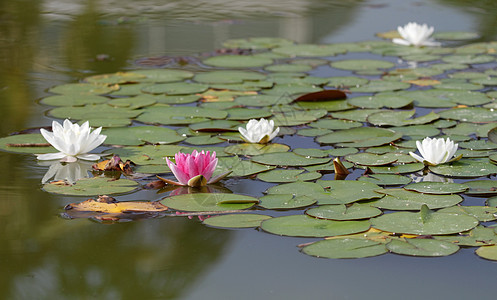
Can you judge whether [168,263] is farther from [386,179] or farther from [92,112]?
[92,112]

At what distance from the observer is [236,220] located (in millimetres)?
2072

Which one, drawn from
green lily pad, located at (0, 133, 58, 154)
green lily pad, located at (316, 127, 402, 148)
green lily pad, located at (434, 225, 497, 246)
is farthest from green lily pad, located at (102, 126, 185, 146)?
green lily pad, located at (434, 225, 497, 246)

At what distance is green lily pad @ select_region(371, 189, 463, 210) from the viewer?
7.15ft

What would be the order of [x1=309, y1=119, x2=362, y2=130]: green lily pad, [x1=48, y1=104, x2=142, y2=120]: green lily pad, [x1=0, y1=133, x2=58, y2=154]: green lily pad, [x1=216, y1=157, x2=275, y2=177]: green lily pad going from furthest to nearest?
[x1=48, y1=104, x2=142, y2=120]: green lily pad → [x1=309, y1=119, x2=362, y2=130]: green lily pad → [x1=0, y1=133, x2=58, y2=154]: green lily pad → [x1=216, y1=157, x2=275, y2=177]: green lily pad

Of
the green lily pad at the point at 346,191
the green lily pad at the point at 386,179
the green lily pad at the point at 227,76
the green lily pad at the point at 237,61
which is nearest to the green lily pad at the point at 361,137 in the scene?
the green lily pad at the point at 386,179

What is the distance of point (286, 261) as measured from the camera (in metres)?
1.82

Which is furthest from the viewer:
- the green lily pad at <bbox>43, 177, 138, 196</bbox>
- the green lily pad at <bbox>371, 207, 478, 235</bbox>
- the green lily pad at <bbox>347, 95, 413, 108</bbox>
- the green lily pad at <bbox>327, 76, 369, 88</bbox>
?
the green lily pad at <bbox>327, 76, 369, 88</bbox>

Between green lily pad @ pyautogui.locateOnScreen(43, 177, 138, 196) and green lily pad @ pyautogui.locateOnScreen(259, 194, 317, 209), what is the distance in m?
0.46

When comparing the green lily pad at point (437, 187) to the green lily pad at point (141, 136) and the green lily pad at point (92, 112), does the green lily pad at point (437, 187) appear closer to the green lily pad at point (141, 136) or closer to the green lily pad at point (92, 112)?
the green lily pad at point (141, 136)

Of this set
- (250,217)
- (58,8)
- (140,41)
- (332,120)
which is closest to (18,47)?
(140,41)

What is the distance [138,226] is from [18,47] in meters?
3.22

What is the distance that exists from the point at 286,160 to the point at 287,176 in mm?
178

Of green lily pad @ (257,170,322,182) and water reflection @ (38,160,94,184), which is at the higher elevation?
green lily pad @ (257,170,322,182)

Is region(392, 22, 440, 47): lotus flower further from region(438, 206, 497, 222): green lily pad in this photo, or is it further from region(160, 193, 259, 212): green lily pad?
region(160, 193, 259, 212): green lily pad
